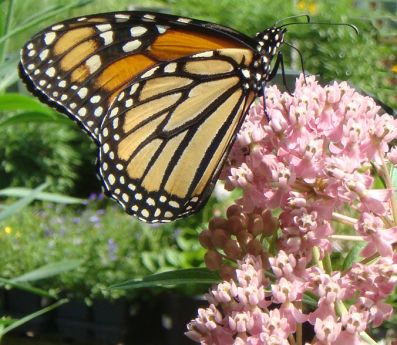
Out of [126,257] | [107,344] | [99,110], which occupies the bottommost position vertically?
[107,344]

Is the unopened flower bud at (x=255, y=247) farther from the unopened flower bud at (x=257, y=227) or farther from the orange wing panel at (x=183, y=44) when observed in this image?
the orange wing panel at (x=183, y=44)

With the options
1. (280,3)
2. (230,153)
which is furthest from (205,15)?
(230,153)

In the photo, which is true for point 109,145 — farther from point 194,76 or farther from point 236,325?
point 236,325

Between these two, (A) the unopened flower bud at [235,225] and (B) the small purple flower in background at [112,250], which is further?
(B) the small purple flower in background at [112,250]

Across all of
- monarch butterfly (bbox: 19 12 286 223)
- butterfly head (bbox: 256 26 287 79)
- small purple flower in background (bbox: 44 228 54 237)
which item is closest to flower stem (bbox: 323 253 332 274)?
monarch butterfly (bbox: 19 12 286 223)

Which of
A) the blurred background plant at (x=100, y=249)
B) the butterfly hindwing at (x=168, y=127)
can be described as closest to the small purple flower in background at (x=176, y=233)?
the blurred background plant at (x=100, y=249)

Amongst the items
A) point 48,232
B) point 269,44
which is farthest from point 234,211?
point 48,232

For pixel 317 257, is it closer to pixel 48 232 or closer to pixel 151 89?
pixel 151 89
